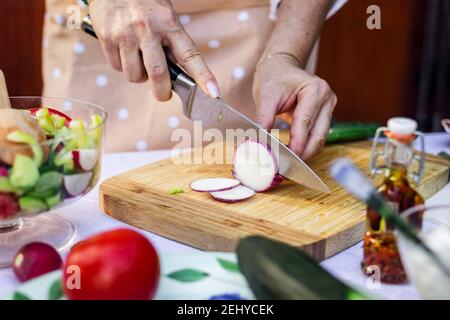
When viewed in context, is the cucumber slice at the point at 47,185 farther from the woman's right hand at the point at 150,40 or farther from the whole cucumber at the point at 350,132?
the whole cucumber at the point at 350,132

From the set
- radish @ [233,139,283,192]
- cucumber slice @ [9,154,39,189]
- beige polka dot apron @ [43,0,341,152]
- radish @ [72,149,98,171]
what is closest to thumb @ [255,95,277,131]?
radish @ [233,139,283,192]

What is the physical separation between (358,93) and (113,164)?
2.34 m

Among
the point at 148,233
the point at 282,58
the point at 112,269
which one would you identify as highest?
the point at 282,58

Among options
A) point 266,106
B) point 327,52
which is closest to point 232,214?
point 266,106

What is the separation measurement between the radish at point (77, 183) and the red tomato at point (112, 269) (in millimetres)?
165

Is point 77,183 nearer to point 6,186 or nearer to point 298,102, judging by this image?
point 6,186

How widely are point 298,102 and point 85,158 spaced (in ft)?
1.95

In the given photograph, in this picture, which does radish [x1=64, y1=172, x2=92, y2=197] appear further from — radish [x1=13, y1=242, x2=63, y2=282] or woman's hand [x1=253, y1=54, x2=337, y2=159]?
woman's hand [x1=253, y1=54, x2=337, y2=159]

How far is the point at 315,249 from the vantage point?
3.32 feet

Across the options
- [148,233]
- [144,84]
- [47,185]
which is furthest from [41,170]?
[144,84]

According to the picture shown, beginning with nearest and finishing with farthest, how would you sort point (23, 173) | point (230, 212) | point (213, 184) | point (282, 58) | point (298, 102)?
point (23, 173), point (230, 212), point (213, 184), point (298, 102), point (282, 58)

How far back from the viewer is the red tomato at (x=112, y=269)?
768 millimetres

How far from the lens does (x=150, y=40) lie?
1.22 metres

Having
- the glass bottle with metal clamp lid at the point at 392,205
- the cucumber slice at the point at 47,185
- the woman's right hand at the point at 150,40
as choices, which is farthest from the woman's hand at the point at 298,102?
the cucumber slice at the point at 47,185
